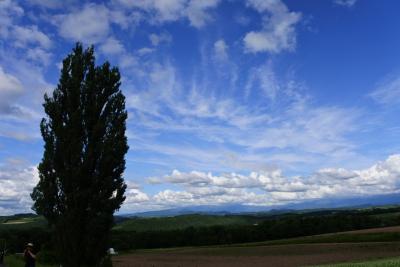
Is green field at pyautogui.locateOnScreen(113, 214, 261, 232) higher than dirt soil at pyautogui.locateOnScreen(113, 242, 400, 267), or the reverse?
green field at pyautogui.locateOnScreen(113, 214, 261, 232)

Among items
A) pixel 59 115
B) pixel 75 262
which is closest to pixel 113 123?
pixel 59 115

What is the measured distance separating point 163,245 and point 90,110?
89000mm

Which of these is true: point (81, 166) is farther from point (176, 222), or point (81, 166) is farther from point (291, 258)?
point (176, 222)

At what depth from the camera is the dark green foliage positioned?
23.2m

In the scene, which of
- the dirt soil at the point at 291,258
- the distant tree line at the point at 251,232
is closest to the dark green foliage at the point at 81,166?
the dirt soil at the point at 291,258

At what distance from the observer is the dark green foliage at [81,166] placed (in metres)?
23.2

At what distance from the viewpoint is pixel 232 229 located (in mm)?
108438

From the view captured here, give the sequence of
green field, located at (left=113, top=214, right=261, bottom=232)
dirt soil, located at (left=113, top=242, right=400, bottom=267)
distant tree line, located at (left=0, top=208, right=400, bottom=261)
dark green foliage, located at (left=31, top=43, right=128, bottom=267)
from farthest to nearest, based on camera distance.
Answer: green field, located at (left=113, top=214, right=261, bottom=232) < distant tree line, located at (left=0, top=208, right=400, bottom=261) < dirt soil, located at (left=113, top=242, right=400, bottom=267) < dark green foliage, located at (left=31, top=43, right=128, bottom=267)

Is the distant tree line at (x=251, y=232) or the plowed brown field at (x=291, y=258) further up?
the distant tree line at (x=251, y=232)

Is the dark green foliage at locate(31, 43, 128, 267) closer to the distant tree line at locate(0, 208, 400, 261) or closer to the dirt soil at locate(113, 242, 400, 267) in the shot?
the dirt soil at locate(113, 242, 400, 267)

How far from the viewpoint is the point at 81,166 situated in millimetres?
23422

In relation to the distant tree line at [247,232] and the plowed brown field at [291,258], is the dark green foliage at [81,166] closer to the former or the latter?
the plowed brown field at [291,258]

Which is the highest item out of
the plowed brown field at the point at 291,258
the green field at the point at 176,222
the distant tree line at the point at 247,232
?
the green field at the point at 176,222

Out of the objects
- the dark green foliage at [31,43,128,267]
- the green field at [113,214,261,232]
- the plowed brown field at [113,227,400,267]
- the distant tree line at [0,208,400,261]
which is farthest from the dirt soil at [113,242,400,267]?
the green field at [113,214,261,232]
